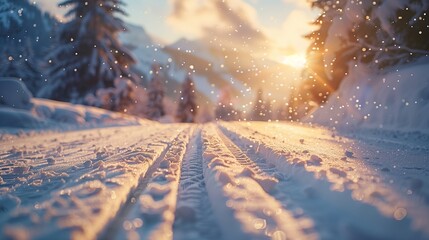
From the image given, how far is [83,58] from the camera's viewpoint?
18.8 metres

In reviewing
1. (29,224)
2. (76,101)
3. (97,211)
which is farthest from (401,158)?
(76,101)

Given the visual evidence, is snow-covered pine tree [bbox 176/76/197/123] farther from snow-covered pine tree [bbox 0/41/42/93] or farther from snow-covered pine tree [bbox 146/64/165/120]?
snow-covered pine tree [bbox 0/41/42/93]

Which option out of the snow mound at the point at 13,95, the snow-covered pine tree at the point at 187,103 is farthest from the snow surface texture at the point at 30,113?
the snow-covered pine tree at the point at 187,103

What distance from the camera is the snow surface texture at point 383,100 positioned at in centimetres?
710

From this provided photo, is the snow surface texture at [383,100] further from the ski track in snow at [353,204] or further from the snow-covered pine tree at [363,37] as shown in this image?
the ski track in snow at [353,204]

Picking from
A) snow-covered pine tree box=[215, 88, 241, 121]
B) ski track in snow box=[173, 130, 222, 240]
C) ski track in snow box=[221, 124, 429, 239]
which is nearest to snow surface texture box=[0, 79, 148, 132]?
ski track in snow box=[173, 130, 222, 240]

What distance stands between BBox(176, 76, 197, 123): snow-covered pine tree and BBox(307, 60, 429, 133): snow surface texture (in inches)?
1079

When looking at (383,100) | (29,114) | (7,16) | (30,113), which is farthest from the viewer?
(7,16)

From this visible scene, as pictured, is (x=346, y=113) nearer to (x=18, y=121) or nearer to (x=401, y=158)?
(x=401, y=158)

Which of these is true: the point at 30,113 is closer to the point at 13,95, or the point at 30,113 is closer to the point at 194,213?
the point at 13,95

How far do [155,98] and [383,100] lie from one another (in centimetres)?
3079

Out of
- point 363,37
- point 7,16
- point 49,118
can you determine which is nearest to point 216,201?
point 363,37

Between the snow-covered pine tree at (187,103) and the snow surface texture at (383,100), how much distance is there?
2740 centimetres

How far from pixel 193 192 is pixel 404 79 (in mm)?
8256
